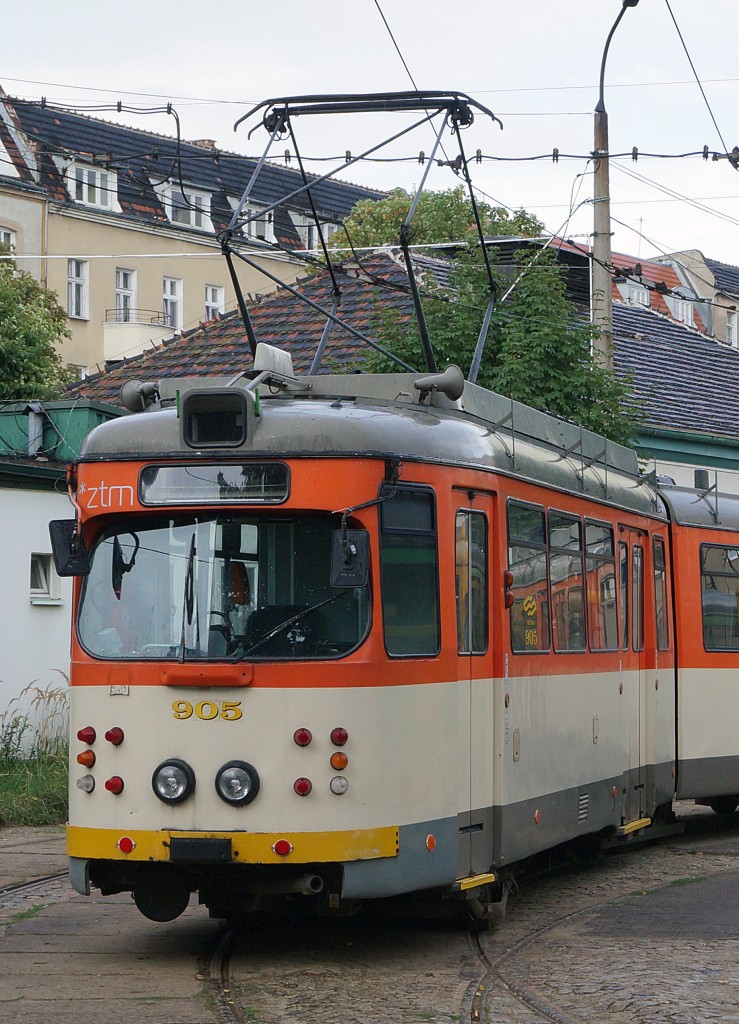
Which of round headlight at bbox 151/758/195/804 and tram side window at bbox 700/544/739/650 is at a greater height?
tram side window at bbox 700/544/739/650

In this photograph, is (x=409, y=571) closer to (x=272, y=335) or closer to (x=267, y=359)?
(x=267, y=359)

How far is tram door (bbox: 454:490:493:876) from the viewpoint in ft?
31.4

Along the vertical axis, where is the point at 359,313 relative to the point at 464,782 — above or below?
above

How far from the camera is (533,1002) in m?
8.26

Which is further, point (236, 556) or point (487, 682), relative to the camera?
point (487, 682)

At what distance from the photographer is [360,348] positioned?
23828 mm

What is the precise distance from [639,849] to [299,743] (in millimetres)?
7005

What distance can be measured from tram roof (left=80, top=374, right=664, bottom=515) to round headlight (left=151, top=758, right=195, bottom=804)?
1.57 metres

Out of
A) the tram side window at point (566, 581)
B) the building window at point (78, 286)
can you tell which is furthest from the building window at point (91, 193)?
the tram side window at point (566, 581)

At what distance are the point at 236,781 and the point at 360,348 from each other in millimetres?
15488

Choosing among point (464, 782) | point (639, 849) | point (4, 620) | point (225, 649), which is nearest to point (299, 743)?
point (225, 649)

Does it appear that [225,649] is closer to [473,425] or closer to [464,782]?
[464,782]

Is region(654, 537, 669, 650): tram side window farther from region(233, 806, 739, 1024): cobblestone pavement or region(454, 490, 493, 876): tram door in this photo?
region(454, 490, 493, 876): tram door

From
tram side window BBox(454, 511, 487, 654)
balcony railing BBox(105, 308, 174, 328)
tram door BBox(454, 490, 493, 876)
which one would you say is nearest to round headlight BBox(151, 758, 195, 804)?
tram door BBox(454, 490, 493, 876)
